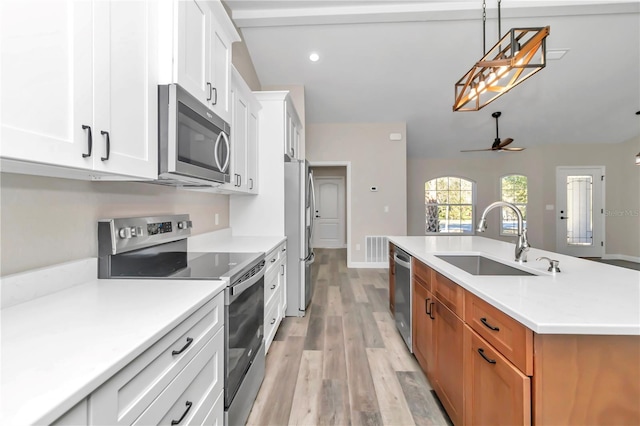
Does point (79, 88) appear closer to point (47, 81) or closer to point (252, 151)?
point (47, 81)

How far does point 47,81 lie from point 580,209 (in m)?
9.02

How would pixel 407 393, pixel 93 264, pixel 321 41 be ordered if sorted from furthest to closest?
pixel 321 41 → pixel 407 393 → pixel 93 264

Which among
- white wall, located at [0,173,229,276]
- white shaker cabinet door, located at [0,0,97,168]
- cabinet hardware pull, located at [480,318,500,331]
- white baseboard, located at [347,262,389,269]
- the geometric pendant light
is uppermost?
the geometric pendant light

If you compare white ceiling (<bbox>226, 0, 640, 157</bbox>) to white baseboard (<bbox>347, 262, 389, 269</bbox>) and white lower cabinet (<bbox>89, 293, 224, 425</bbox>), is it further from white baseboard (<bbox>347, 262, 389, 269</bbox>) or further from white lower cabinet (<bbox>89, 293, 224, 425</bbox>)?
white lower cabinet (<bbox>89, 293, 224, 425</bbox>)

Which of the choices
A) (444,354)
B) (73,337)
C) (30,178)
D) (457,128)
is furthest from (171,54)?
(457,128)

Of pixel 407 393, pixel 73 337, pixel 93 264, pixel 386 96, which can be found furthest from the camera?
pixel 386 96

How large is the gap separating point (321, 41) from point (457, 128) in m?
3.62

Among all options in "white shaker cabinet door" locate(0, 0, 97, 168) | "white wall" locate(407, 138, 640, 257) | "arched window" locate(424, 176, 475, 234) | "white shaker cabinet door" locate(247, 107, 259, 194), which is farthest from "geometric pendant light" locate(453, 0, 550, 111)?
"white wall" locate(407, 138, 640, 257)

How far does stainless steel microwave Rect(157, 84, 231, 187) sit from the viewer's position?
1.27 m

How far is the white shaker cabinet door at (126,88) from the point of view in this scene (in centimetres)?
95

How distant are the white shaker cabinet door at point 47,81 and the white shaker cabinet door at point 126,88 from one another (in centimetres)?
5

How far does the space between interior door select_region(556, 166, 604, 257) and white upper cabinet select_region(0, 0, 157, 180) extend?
832cm

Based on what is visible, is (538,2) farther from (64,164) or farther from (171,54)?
(64,164)

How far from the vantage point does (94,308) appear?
36.5 inches
